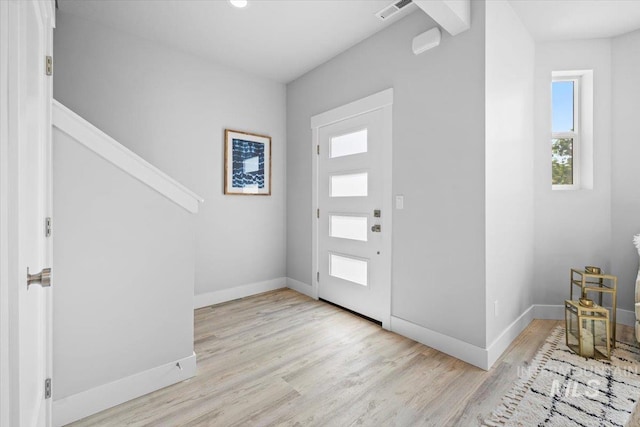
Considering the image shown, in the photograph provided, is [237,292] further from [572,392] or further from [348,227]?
[572,392]

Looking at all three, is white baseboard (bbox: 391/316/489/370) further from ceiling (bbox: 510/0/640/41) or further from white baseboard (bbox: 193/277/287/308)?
ceiling (bbox: 510/0/640/41)

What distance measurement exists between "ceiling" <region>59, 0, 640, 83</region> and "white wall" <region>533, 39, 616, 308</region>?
0.65 feet

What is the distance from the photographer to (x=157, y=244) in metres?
1.89

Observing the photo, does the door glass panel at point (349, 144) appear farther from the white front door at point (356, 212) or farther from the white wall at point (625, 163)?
the white wall at point (625, 163)

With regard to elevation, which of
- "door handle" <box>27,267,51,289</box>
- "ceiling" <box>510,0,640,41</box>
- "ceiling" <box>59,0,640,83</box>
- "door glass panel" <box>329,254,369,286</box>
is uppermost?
"ceiling" <box>59,0,640,83</box>

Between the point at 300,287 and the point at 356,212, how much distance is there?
4.57ft

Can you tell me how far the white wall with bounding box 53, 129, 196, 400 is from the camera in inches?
62.5

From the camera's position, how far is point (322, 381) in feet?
6.46

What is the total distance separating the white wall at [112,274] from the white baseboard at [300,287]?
5.99ft

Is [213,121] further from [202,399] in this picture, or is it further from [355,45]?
[202,399]

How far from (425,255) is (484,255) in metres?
0.46

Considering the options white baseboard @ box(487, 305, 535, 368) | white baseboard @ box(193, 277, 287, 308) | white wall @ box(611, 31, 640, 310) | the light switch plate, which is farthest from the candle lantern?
white baseboard @ box(193, 277, 287, 308)

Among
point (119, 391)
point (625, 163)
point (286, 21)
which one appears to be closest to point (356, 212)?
point (286, 21)

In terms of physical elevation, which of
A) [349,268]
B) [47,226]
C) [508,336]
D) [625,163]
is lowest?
[508,336]
